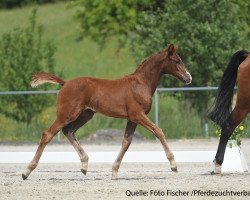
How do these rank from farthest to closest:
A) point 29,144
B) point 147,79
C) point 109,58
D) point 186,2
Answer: point 109,58 → point 186,2 → point 29,144 → point 147,79

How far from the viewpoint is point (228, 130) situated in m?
11.3

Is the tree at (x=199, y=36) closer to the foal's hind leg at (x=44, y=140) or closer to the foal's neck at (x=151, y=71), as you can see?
the foal's neck at (x=151, y=71)

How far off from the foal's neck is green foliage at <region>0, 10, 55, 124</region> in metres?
11.0

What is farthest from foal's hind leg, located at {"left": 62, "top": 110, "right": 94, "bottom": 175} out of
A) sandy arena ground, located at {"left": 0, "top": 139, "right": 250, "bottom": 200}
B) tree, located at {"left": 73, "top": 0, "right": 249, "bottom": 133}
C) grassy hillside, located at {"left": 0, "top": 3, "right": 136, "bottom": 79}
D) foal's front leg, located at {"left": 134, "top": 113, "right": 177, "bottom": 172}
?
grassy hillside, located at {"left": 0, "top": 3, "right": 136, "bottom": 79}

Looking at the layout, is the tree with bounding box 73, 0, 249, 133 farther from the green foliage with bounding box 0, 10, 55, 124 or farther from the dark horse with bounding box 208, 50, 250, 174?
the dark horse with bounding box 208, 50, 250, 174

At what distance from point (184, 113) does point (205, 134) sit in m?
1.33

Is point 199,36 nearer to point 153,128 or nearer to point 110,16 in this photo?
point 110,16

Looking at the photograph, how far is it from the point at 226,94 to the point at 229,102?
150mm

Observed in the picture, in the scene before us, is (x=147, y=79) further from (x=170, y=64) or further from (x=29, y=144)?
(x=29, y=144)

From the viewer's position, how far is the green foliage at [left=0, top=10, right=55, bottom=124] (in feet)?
71.8

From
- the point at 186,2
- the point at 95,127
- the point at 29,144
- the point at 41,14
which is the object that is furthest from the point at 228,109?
the point at 41,14

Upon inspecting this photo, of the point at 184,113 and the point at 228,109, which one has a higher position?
the point at 228,109

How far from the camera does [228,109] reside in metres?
11.5

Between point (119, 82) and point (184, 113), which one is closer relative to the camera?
point (119, 82)
